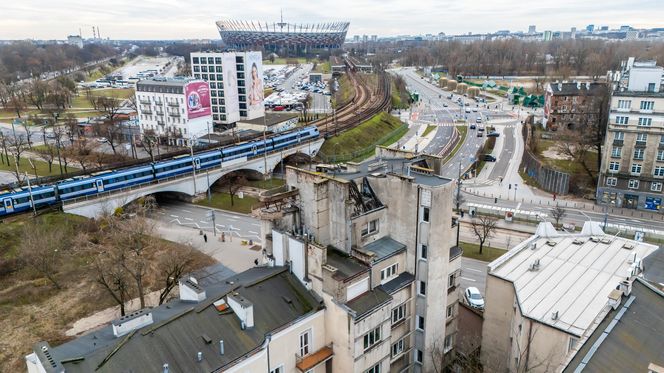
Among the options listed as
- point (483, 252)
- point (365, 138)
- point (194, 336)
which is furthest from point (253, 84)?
point (194, 336)

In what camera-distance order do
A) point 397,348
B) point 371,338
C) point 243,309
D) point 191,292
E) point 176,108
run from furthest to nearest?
point 176,108, point 397,348, point 371,338, point 191,292, point 243,309

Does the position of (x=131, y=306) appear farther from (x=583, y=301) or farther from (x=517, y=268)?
(x=583, y=301)

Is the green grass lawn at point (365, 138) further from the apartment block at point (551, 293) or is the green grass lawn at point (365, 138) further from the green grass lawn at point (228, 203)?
the apartment block at point (551, 293)

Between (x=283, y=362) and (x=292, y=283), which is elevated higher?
(x=292, y=283)

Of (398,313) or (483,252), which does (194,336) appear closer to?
(398,313)

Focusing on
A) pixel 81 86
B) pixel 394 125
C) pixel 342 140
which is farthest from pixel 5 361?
pixel 81 86

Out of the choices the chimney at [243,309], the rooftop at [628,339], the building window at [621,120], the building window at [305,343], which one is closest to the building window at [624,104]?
the building window at [621,120]
